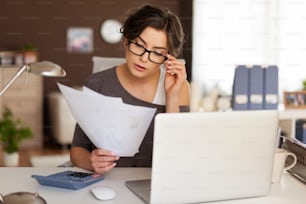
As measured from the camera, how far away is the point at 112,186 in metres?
1.07

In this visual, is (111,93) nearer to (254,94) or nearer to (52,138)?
(254,94)

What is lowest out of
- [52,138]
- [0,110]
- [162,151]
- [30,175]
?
[52,138]

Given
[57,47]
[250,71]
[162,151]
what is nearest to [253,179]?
[162,151]

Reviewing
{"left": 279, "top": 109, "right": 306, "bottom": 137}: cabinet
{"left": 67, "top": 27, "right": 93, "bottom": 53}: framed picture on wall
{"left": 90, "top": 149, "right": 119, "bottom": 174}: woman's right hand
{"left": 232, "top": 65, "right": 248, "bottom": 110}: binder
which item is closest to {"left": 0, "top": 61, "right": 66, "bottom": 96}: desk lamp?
{"left": 90, "top": 149, "right": 119, "bottom": 174}: woman's right hand

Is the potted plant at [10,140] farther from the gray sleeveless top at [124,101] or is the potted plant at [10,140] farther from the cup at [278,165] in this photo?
the cup at [278,165]

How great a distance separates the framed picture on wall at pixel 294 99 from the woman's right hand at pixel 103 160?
5.84 feet

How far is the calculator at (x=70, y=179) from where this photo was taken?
40.4 inches

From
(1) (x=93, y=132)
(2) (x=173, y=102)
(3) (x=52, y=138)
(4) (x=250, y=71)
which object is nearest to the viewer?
(1) (x=93, y=132)

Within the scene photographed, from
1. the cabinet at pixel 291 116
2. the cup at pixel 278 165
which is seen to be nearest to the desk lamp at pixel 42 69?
the cup at pixel 278 165

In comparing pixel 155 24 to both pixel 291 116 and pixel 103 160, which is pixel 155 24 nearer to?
pixel 103 160

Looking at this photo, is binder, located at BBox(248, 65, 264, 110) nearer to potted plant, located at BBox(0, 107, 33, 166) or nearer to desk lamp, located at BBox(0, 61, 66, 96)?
desk lamp, located at BBox(0, 61, 66, 96)

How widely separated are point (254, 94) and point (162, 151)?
1.64 meters

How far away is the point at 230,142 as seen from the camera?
3.12 feet

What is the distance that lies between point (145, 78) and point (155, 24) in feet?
0.60
